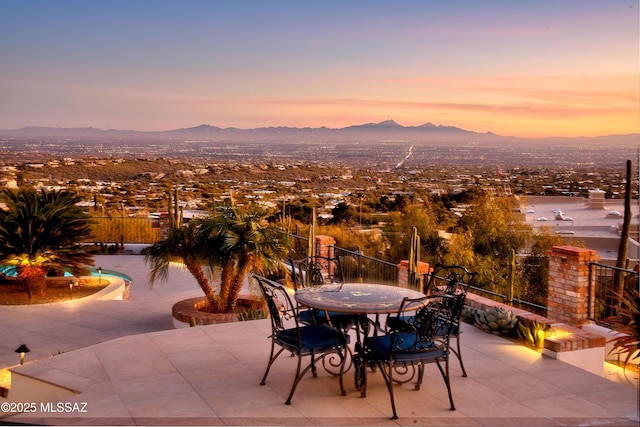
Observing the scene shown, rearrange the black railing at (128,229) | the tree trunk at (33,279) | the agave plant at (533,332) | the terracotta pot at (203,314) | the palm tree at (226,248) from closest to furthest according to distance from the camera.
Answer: the agave plant at (533,332), the terracotta pot at (203,314), the palm tree at (226,248), the tree trunk at (33,279), the black railing at (128,229)

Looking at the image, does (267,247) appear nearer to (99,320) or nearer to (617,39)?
(99,320)

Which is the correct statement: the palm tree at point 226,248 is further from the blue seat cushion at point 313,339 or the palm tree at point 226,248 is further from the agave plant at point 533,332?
the blue seat cushion at point 313,339

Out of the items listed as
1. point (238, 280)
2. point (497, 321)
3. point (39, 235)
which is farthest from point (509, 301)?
point (39, 235)

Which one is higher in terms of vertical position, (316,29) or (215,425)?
(316,29)

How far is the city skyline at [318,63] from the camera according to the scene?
10.7m

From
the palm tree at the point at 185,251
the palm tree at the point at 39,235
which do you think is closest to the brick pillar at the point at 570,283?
the palm tree at the point at 185,251

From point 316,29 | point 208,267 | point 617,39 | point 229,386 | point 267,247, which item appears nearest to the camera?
point 229,386

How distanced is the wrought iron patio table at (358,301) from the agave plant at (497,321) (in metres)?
1.79

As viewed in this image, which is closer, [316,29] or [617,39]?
[617,39]

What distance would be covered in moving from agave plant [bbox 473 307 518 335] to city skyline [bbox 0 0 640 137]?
→ 2714 mm

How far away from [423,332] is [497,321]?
8.03ft

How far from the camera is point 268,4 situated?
13.6m

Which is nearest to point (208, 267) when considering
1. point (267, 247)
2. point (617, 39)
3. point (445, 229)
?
point (267, 247)

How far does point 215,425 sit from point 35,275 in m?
7.69
